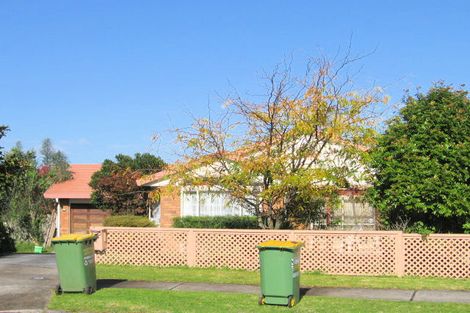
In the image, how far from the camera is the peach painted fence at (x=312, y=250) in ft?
50.7

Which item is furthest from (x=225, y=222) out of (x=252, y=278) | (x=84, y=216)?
(x=84, y=216)

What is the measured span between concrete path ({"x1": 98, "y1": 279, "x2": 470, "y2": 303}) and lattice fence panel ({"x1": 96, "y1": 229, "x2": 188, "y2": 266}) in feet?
9.96

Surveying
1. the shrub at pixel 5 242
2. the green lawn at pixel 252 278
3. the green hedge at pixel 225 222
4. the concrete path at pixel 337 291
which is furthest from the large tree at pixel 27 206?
the concrete path at pixel 337 291

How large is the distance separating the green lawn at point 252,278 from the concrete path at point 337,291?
0.64 metres

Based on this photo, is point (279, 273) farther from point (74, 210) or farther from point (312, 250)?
point (74, 210)

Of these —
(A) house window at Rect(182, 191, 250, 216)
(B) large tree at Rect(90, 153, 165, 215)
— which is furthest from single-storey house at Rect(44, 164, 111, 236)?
(A) house window at Rect(182, 191, 250, 216)

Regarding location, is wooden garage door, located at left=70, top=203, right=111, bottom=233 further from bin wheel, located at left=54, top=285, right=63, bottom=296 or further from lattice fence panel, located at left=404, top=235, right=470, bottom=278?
bin wheel, located at left=54, top=285, right=63, bottom=296

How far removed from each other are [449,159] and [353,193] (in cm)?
357

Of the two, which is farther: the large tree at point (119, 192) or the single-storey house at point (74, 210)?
the single-storey house at point (74, 210)

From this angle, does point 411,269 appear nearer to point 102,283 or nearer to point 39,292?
point 102,283

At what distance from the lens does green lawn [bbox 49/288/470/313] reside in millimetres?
11070

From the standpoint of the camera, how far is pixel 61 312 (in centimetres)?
1109

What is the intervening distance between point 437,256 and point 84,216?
19.1 metres

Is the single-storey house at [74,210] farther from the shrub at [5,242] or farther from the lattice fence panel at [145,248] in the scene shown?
the lattice fence panel at [145,248]
